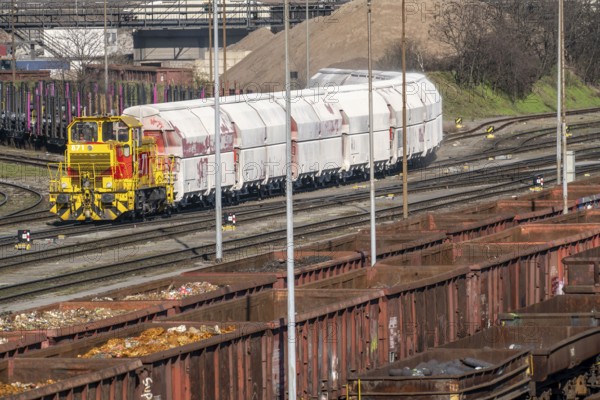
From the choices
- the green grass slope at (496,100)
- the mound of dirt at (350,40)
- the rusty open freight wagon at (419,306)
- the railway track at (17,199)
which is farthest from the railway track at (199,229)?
the mound of dirt at (350,40)

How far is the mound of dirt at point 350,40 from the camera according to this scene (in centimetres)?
8581

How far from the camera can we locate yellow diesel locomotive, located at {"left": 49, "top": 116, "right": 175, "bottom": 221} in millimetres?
42094

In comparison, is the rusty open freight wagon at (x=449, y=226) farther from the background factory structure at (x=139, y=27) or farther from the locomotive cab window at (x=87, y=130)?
the background factory structure at (x=139, y=27)

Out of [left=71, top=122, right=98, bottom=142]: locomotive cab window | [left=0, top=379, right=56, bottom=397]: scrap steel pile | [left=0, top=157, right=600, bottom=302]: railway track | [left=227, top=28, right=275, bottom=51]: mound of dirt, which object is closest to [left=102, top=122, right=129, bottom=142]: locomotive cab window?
[left=71, top=122, right=98, bottom=142]: locomotive cab window

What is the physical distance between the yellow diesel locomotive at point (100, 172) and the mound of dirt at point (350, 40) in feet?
135

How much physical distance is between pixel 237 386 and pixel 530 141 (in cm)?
5129

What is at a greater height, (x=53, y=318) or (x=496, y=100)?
(x=496, y=100)

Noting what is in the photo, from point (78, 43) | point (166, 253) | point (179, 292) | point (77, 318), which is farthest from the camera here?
point (78, 43)

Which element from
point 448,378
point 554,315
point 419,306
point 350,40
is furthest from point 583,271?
point 350,40

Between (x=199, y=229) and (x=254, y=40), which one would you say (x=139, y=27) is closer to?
(x=254, y=40)

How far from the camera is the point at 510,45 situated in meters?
82.8

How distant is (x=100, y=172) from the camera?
42.3 metres

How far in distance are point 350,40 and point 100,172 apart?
46836 millimetres

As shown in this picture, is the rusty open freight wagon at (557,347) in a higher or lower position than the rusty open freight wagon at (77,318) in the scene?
lower
